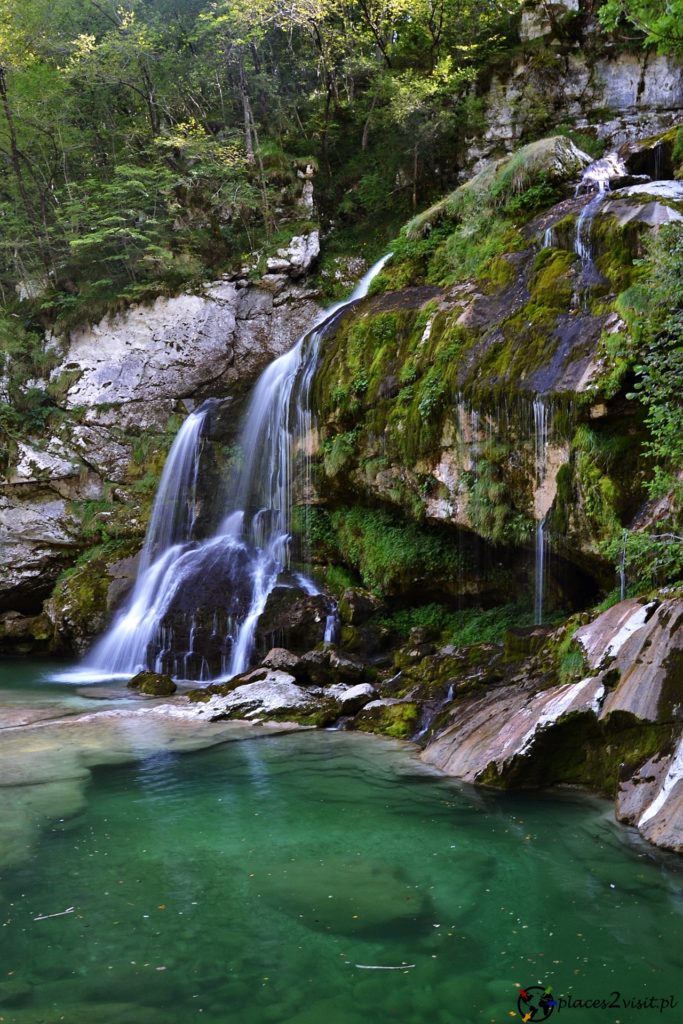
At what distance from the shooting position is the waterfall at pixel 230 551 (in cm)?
1341

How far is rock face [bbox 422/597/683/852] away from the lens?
19.8ft

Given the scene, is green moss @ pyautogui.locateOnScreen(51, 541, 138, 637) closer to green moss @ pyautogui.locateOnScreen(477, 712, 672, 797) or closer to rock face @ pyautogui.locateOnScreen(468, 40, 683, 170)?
green moss @ pyautogui.locateOnScreen(477, 712, 672, 797)

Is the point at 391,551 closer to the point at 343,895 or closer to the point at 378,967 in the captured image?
the point at 343,895

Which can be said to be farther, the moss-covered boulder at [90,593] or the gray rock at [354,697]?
the moss-covered boulder at [90,593]

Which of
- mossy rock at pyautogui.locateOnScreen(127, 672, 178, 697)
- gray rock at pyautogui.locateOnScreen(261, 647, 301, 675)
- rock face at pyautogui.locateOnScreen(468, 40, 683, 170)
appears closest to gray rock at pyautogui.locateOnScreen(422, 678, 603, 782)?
gray rock at pyautogui.locateOnScreen(261, 647, 301, 675)

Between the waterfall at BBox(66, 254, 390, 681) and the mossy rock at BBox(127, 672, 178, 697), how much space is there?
1119 mm

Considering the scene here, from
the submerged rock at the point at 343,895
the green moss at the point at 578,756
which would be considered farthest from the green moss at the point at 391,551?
the submerged rock at the point at 343,895

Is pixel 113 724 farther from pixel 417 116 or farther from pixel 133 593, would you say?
pixel 417 116

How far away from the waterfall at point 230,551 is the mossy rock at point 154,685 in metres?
1.12

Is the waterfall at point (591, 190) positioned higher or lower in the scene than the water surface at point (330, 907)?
higher

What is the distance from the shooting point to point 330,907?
501 centimetres

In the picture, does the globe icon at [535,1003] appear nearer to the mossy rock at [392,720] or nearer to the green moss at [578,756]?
the green moss at [578,756]

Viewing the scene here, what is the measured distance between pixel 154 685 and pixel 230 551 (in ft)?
11.1

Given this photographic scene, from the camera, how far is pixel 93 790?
7508mm
